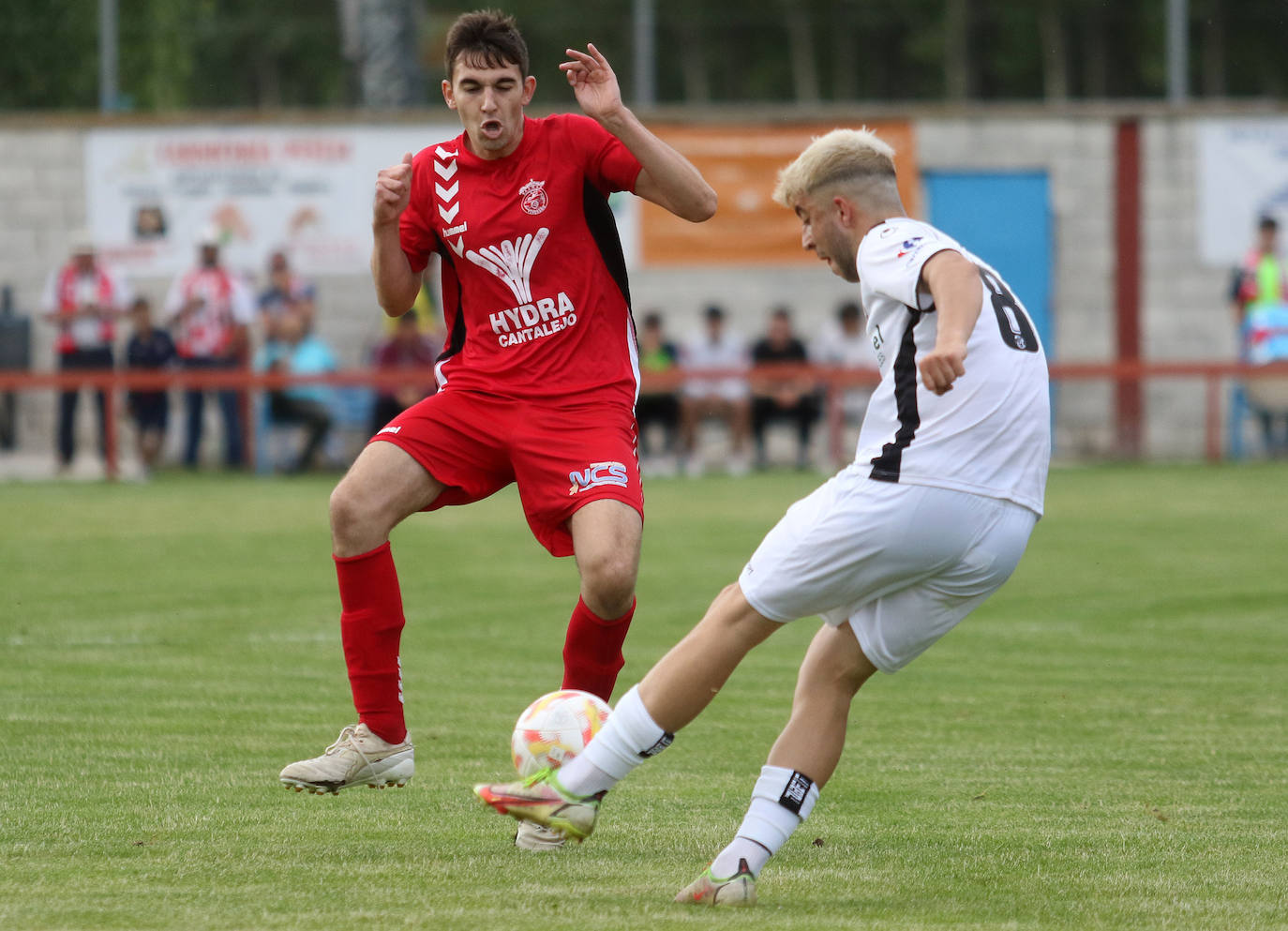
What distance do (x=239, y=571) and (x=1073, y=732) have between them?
617cm

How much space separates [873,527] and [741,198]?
1693 cm

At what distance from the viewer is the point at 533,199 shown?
18.8 feet

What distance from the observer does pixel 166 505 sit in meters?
15.8

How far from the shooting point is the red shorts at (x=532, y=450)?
557 centimetres

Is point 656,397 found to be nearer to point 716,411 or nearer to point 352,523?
point 716,411

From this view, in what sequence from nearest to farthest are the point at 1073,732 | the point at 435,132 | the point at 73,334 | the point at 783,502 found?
the point at 1073,732, the point at 783,502, the point at 73,334, the point at 435,132

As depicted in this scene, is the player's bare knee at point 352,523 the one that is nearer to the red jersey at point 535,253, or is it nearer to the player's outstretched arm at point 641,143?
the red jersey at point 535,253

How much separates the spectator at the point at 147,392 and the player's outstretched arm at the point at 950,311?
15.1 meters

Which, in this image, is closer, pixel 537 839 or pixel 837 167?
pixel 837 167

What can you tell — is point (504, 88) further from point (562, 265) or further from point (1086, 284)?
point (1086, 284)

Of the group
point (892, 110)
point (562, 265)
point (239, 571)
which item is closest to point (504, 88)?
point (562, 265)

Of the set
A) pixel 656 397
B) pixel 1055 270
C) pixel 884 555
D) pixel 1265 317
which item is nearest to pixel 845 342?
pixel 656 397

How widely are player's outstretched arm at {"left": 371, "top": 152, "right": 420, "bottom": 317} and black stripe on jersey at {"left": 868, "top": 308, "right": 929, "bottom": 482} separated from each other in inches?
69.0

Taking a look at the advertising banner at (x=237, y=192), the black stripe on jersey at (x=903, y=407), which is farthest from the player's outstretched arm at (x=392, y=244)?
the advertising banner at (x=237, y=192)
